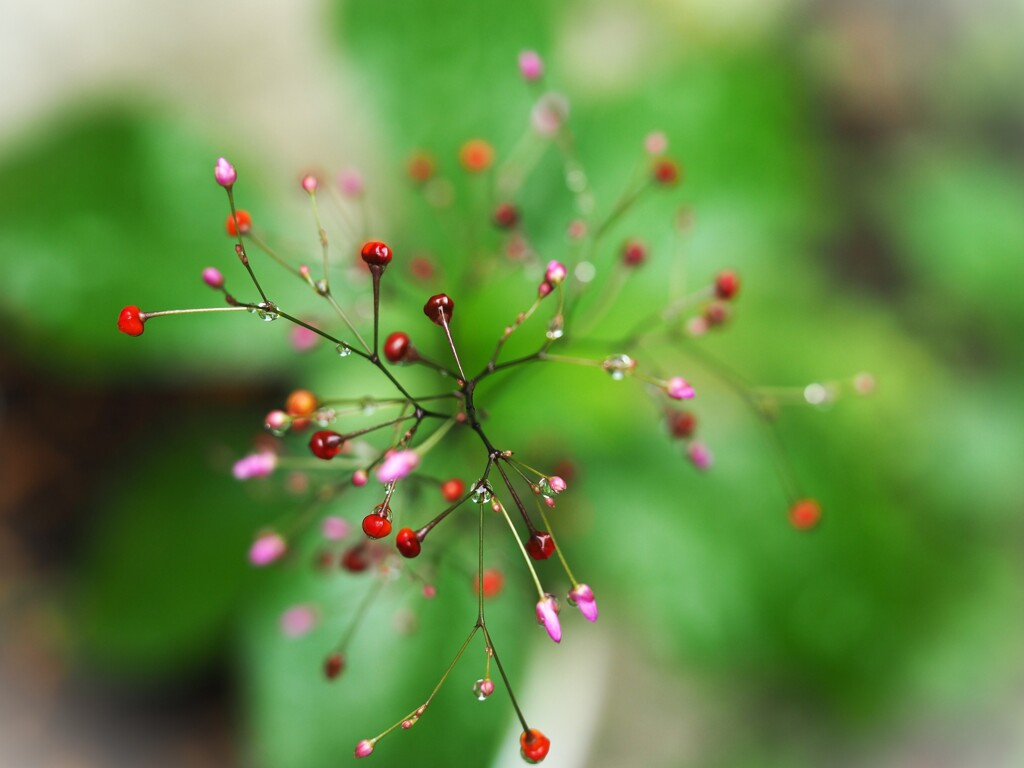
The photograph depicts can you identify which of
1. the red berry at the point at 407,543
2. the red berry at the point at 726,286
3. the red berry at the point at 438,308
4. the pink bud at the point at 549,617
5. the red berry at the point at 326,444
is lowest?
the pink bud at the point at 549,617

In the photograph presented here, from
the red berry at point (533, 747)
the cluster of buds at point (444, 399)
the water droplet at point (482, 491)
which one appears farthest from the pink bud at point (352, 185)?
the red berry at point (533, 747)

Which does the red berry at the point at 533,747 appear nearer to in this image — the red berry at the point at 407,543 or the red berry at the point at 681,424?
the red berry at the point at 407,543

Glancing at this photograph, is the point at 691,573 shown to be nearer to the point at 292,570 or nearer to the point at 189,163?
the point at 292,570

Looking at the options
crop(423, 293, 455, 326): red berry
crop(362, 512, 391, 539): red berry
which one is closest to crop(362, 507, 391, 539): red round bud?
crop(362, 512, 391, 539): red berry

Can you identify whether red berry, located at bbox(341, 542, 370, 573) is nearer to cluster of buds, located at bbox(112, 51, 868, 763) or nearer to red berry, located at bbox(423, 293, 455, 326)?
cluster of buds, located at bbox(112, 51, 868, 763)

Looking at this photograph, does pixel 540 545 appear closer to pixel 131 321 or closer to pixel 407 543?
pixel 407 543

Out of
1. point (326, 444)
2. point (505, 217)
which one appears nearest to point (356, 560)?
point (326, 444)
